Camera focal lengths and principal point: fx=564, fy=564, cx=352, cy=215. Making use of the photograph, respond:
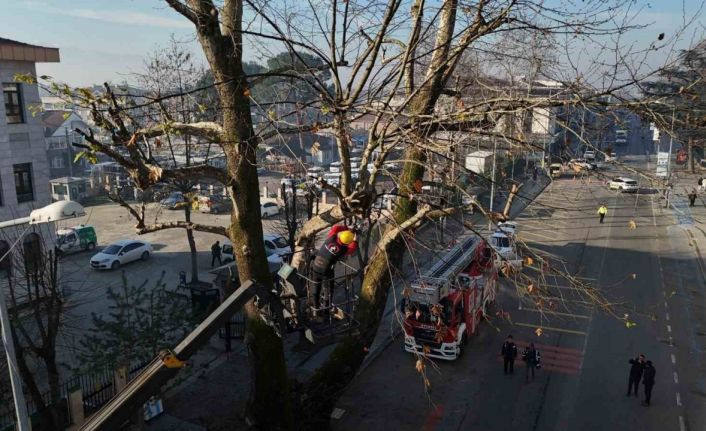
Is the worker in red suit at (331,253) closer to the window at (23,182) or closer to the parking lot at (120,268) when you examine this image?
the parking lot at (120,268)

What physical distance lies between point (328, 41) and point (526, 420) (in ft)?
33.6

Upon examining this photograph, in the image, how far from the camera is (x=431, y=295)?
15391 mm

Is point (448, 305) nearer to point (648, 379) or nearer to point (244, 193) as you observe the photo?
point (648, 379)

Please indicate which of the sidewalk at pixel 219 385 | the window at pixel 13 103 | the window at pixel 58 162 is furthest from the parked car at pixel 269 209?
the window at pixel 58 162

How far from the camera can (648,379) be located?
1360cm

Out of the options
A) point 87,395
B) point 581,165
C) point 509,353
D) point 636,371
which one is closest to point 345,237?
point 581,165

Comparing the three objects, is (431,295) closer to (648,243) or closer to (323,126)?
(323,126)

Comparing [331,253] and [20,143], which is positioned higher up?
[20,143]

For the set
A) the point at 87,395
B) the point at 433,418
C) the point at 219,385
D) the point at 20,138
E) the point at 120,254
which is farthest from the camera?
the point at 120,254

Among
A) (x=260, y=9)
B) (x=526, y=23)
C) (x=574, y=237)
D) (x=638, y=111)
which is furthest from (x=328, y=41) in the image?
(x=574, y=237)

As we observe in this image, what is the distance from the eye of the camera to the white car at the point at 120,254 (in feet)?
84.6

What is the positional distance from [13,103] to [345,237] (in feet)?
55.8

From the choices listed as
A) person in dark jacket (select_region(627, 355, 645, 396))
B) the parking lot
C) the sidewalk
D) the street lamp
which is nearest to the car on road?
the sidewalk

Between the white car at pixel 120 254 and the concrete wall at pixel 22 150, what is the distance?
5.50m
